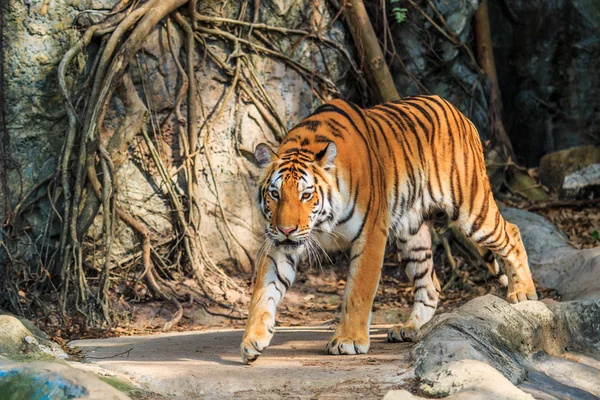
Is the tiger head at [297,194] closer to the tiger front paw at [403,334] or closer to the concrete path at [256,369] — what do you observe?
the concrete path at [256,369]

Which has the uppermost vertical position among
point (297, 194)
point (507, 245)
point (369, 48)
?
point (369, 48)

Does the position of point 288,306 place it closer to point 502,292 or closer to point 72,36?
point 502,292

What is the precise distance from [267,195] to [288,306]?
2710 millimetres

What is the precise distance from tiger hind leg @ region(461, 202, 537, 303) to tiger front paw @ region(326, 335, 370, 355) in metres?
1.43

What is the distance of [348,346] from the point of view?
447cm

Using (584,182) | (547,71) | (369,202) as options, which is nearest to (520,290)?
(369,202)

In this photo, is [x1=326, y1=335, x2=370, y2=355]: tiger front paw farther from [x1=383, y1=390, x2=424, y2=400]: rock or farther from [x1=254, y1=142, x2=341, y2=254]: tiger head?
[x1=383, y1=390, x2=424, y2=400]: rock

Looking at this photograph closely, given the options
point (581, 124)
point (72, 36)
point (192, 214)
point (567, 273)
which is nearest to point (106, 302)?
point (192, 214)

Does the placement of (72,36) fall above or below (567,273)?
above

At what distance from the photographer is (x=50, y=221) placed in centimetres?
659

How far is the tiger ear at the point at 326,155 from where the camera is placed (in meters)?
4.58

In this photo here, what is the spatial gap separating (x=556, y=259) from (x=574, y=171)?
62.5 inches

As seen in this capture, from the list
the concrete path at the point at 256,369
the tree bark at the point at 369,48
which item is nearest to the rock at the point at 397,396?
the concrete path at the point at 256,369

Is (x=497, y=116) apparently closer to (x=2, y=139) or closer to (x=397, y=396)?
(x=2, y=139)
